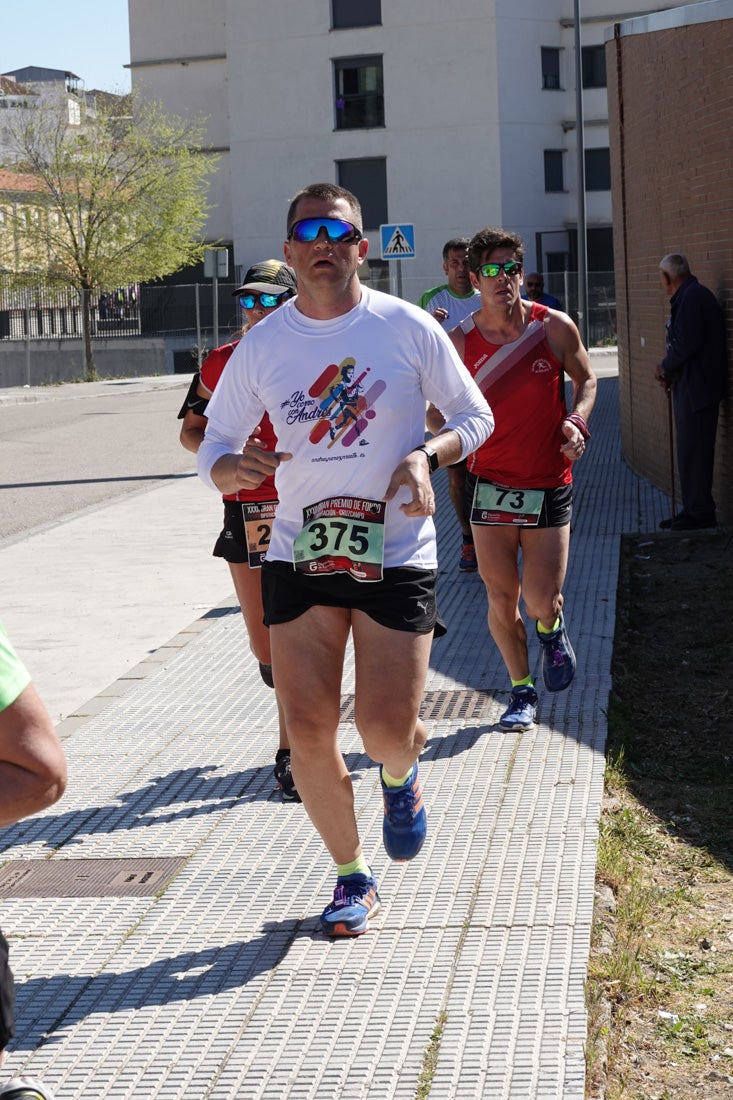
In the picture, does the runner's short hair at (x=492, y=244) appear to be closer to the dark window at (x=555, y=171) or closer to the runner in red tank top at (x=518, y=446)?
the runner in red tank top at (x=518, y=446)

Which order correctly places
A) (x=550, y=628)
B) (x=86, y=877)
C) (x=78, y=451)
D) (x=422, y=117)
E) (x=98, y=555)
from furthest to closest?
(x=422, y=117), (x=78, y=451), (x=98, y=555), (x=550, y=628), (x=86, y=877)

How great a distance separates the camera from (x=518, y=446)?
6.38 m

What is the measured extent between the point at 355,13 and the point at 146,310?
1233 cm

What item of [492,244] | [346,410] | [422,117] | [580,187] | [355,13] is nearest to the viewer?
[346,410]

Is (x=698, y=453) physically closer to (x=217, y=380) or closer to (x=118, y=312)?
(x=217, y=380)

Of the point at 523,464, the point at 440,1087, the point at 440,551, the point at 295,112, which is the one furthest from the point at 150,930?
the point at 295,112

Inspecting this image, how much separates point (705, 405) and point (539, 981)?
7.93 m

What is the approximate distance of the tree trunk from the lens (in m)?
41.0

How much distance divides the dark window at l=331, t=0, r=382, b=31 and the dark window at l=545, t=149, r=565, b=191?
7.18m

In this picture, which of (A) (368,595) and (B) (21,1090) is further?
(A) (368,595)

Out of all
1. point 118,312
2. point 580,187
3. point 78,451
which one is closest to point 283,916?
point 78,451

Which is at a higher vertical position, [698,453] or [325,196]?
[325,196]

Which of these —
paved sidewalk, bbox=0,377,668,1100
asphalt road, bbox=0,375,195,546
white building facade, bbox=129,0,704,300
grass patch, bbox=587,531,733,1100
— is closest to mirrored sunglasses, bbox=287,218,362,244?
paved sidewalk, bbox=0,377,668,1100

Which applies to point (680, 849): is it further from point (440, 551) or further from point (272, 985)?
point (440, 551)
